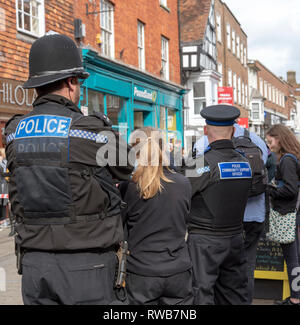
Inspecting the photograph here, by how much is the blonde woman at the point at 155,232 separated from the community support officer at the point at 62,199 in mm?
672

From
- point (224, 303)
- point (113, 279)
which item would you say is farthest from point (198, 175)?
point (113, 279)

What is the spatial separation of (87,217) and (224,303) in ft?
6.10

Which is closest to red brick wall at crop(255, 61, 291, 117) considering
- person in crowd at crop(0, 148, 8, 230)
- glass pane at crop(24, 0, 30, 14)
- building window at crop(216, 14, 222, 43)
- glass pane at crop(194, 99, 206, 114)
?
building window at crop(216, 14, 222, 43)

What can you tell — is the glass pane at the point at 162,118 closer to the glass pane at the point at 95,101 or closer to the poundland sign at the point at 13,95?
the glass pane at the point at 95,101

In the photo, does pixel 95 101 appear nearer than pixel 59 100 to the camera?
No

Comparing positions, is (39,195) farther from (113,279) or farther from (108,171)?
(113,279)

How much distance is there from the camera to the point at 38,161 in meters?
2.36

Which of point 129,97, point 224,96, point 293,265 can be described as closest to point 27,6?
point 129,97

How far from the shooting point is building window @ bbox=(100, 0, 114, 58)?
13781mm

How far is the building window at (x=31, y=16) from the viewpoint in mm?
10094

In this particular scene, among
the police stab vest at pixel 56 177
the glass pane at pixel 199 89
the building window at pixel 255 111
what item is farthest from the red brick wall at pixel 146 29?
the building window at pixel 255 111

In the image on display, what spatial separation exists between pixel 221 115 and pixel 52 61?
173 cm

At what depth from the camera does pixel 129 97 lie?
605 inches

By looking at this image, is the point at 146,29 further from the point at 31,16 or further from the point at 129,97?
the point at 31,16
